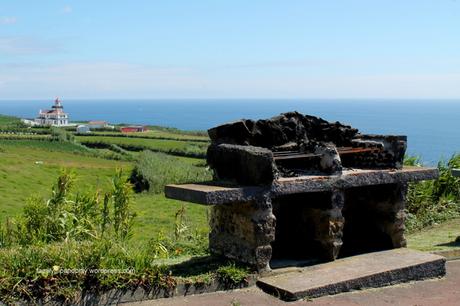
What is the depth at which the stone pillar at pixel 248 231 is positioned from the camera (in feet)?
22.5

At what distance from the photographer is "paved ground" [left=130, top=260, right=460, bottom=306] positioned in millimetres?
6215

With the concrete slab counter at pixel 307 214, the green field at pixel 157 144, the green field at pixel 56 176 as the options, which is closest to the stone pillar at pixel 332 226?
the concrete slab counter at pixel 307 214

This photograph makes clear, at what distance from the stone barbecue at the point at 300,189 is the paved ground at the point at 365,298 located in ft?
1.92

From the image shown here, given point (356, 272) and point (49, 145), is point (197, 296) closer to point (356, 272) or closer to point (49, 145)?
point (356, 272)

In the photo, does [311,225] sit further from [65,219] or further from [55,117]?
[55,117]

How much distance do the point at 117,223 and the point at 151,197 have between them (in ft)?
84.7

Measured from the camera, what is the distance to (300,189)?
7113mm

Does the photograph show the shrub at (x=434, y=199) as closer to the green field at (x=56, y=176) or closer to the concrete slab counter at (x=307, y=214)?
the concrete slab counter at (x=307, y=214)

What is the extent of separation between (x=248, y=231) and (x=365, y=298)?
150cm

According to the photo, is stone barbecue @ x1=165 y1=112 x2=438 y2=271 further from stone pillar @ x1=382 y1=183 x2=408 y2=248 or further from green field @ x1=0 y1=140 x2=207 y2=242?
green field @ x1=0 y1=140 x2=207 y2=242

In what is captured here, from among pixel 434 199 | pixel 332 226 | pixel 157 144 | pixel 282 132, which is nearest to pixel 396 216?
pixel 332 226

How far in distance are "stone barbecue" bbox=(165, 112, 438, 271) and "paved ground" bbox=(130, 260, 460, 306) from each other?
59 cm

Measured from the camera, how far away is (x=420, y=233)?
441 inches

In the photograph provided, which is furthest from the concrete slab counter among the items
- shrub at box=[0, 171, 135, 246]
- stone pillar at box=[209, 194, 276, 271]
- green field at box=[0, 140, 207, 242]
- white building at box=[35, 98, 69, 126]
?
white building at box=[35, 98, 69, 126]
